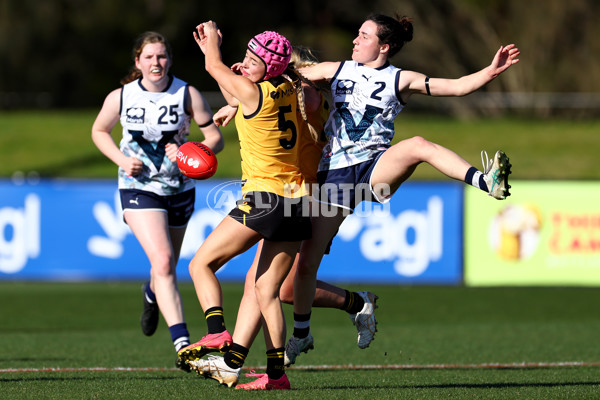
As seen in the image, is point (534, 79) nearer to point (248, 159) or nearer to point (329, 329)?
point (329, 329)

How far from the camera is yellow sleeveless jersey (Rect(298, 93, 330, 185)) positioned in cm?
643

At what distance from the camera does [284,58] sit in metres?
5.98

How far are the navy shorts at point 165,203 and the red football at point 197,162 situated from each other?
866 millimetres

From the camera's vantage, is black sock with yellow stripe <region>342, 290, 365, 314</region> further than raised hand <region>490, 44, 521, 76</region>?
Yes

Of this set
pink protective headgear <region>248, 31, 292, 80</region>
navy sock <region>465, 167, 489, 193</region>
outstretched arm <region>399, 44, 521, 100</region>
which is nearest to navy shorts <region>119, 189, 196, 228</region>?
pink protective headgear <region>248, 31, 292, 80</region>

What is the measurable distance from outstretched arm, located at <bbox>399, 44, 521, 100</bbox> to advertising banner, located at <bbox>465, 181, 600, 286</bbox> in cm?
806

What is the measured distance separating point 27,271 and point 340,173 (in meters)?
9.31

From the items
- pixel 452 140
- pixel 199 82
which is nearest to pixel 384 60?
pixel 452 140

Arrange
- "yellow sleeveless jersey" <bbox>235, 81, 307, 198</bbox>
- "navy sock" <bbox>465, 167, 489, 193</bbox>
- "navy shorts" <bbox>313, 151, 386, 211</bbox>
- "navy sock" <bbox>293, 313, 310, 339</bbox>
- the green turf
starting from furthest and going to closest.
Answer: the green turf < "navy sock" <bbox>293, 313, 310, 339</bbox> < "navy shorts" <bbox>313, 151, 386, 211</bbox> < "navy sock" <bbox>465, 167, 489, 193</bbox> < "yellow sleeveless jersey" <bbox>235, 81, 307, 198</bbox>

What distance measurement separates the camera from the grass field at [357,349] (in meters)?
6.36

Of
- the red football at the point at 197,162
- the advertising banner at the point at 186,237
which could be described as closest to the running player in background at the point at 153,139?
the red football at the point at 197,162

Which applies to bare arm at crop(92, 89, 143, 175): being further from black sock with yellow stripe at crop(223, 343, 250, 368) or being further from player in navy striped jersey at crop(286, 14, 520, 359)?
black sock with yellow stripe at crop(223, 343, 250, 368)

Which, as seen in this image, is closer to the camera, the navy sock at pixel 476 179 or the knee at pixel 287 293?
the navy sock at pixel 476 179

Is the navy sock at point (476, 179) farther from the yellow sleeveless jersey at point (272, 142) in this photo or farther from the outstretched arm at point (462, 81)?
the yellow sleeveless jersey at point (272, 142)
